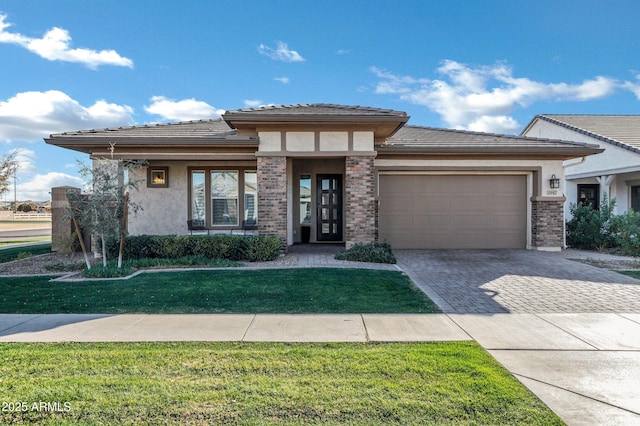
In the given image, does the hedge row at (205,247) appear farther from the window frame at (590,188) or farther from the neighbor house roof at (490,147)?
the window frame at (590,188)

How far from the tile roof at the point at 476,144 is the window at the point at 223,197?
4638 mm

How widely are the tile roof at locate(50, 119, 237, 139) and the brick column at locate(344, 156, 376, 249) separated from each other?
4.13 meters

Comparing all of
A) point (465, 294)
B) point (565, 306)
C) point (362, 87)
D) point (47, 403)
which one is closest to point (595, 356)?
point (565, 306)

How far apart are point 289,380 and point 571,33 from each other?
17788 millimetres

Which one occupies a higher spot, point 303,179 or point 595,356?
point 303,179

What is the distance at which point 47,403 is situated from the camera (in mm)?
2959

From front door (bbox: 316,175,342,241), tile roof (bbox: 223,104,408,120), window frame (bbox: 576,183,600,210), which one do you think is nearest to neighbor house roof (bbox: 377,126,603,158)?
tile roof (bbox: 223,104,408,120)

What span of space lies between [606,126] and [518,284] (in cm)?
1517

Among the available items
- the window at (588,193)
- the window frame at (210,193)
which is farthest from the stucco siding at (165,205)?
the window at (588,193)

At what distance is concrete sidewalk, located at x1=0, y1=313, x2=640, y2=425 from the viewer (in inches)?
126

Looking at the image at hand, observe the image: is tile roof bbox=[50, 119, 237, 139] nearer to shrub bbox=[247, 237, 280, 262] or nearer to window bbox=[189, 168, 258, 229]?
window bbox=[189, 168, 258, 229]

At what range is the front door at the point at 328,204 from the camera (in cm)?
1380

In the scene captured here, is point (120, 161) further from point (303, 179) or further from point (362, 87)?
point (362, 87)

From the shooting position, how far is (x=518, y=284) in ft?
24.4
